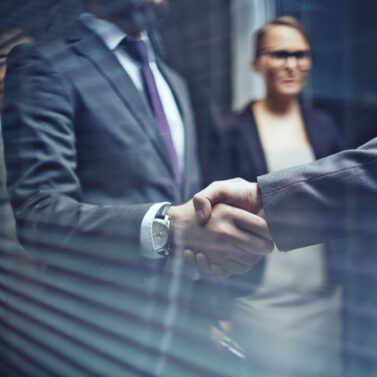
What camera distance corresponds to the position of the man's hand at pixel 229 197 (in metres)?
0.89

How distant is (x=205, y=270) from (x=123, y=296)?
1.00 feet

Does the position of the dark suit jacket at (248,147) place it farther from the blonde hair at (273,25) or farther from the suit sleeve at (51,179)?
the suit sleeve at (51,179)

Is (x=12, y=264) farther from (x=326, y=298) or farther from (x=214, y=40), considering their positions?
(x=214, y=40)

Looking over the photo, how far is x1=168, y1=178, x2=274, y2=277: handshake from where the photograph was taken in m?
0.89

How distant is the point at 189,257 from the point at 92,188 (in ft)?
1.28

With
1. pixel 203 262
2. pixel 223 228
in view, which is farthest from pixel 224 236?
pixel 203 262

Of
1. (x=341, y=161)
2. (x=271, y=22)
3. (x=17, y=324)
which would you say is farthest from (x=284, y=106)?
(x=17, y=324)

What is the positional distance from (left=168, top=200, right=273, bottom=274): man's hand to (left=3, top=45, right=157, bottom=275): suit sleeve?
4.3 inches

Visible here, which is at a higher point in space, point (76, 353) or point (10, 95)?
point (10, 95)

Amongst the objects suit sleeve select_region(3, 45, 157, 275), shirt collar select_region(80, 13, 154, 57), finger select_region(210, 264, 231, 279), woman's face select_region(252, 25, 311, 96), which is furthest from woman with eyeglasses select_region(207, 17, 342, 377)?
shirt collar select_region(80, 13, 154, 57)

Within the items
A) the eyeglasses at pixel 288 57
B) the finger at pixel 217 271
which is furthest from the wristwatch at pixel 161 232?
the eyeglasses at pixel 288 57

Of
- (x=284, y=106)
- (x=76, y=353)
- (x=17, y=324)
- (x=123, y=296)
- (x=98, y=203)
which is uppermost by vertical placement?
(x=284, y=106)

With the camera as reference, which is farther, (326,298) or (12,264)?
(12,264)

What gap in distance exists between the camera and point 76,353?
132cm
